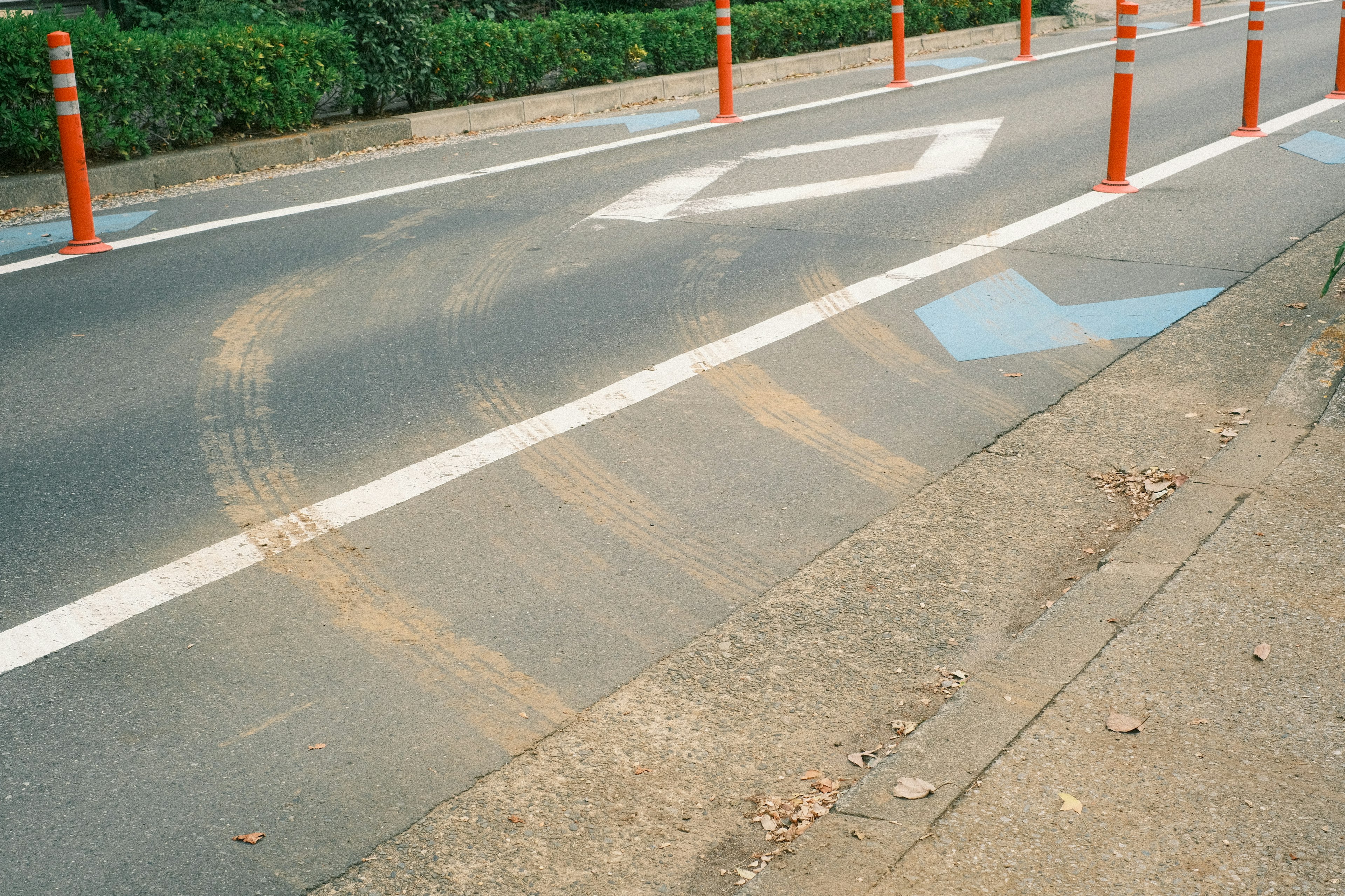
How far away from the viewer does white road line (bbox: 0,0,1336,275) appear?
330 inches

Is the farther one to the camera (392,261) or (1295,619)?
(392,261)

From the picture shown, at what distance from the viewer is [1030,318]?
258 inches

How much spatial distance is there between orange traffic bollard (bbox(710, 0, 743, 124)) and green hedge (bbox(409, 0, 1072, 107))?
7.07ft

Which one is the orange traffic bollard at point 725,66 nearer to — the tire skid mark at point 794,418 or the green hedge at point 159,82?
the green hedge at point 159,82

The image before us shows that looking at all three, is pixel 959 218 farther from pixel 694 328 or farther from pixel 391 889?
pixel 391 889

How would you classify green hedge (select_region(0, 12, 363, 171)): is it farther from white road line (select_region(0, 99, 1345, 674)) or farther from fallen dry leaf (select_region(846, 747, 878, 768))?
fallen dry leaf (select_region(846, 747, 878, 768))

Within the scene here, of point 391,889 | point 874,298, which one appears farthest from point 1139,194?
point 391,889

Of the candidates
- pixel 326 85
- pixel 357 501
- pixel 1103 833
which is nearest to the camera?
pixel 1103 833

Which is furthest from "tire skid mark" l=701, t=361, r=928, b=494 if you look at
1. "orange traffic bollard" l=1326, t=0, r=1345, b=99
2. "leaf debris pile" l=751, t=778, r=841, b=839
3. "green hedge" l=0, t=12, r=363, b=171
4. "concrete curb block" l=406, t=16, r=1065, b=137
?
"orange traffic bollard" l=1326, t=0, r=1345, b=99

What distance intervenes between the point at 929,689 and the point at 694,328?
128 inches

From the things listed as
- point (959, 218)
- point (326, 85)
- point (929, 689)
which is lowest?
point (929, 689)

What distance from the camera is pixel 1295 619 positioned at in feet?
11.5

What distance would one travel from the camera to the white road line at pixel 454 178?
330 inches

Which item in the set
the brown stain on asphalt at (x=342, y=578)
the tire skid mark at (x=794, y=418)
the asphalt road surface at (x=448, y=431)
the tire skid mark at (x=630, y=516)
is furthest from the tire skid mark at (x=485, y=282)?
the tire skid mark at (x=630, y=516)
